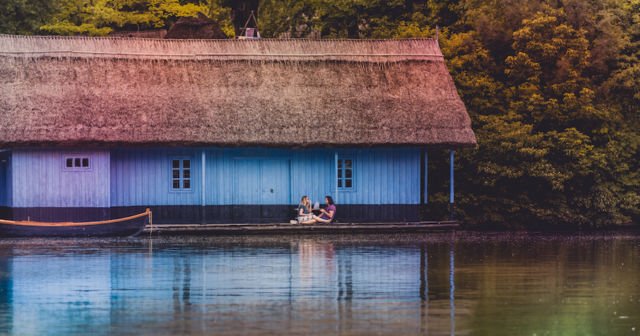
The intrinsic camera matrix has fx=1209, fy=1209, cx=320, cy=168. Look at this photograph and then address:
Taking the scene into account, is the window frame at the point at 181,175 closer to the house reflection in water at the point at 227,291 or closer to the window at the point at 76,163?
the window at the point at 76,163

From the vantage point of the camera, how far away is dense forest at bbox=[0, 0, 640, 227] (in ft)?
130

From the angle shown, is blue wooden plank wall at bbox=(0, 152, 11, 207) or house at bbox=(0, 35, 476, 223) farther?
blue wooden plank wall at bbox=(0, 152, 11, 207)

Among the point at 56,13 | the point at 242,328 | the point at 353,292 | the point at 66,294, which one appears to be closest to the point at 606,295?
the point at 353,292

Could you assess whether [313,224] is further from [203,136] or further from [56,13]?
[56,13]

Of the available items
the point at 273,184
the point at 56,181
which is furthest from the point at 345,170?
the point at 56,181

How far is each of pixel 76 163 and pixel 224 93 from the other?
4.91 meters

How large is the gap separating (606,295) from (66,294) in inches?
360

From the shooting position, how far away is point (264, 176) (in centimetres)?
3719

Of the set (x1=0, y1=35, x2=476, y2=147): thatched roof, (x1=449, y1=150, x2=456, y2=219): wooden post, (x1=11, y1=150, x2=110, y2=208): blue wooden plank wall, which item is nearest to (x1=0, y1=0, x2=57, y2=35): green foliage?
(x1=0, y1=35, x2=476, y2=147): thatched roof

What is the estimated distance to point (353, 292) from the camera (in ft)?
67.8

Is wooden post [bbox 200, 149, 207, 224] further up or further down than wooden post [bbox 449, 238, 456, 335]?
further up

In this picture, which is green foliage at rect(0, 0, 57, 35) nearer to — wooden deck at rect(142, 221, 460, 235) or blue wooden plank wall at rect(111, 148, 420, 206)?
blue wooden plank wall at rect(111, 148, 420, 206)

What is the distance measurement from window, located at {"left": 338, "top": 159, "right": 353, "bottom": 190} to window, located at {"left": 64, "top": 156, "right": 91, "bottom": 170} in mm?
7675

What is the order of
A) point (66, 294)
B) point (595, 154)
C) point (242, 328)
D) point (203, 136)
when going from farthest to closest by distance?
point (595, 154) < point (203, 136) < point (66, 294) < point (242, 328)
